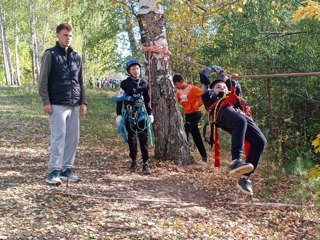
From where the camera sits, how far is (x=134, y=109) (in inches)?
251

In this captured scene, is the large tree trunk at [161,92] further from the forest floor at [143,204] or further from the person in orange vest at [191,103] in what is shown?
the person in orange vest at [191,103]

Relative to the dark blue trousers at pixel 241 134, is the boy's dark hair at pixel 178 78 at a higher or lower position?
higher

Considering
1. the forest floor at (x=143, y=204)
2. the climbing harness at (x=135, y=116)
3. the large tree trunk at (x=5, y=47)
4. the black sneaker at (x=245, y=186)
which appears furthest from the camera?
the large tree trunk at (x=5, y=47)

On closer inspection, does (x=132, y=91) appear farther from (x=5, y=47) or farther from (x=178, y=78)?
(x=5, y=47)

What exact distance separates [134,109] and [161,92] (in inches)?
31.7

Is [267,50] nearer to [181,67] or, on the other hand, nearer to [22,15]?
[181,67]

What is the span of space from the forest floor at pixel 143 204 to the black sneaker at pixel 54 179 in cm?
11

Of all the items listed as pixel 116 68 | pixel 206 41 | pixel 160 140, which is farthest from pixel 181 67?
pixel 116 68

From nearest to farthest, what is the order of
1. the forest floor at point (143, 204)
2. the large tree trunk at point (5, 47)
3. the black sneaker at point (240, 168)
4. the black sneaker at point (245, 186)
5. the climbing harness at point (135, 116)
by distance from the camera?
1. the forest floor at point (143, 204)
2. the black sneaker at point (240, 168)
3. the black sneaker at point (245, 186)
4. the climbing harness at point (135, 116)
5. the large tree trunk at point (5, 47)

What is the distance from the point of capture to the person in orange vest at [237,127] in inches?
186

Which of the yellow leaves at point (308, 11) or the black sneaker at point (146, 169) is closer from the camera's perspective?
the yellow leaves at point (308, 11)

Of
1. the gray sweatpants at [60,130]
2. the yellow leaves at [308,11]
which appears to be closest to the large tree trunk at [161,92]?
the gray sweatpants at [60,130]

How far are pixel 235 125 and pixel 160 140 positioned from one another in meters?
2.46

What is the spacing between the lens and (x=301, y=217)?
5.29m
